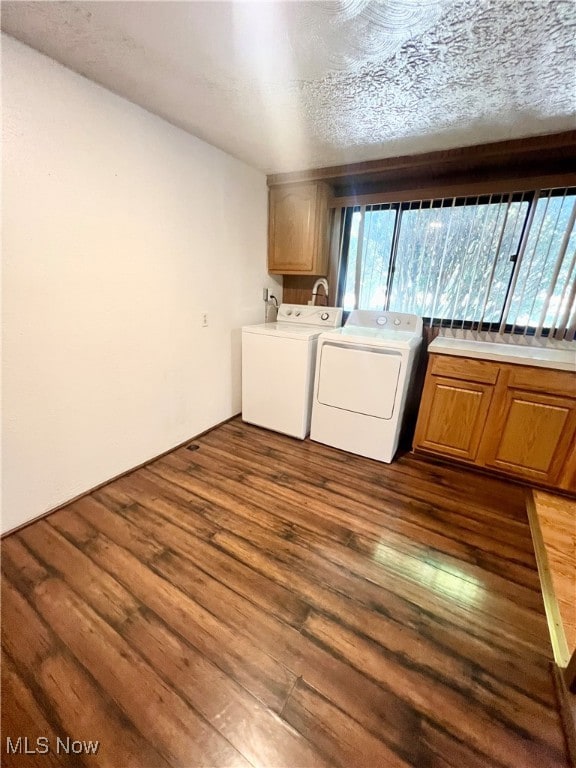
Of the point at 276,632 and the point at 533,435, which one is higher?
the point at 533,435

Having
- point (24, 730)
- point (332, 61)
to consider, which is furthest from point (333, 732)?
point (332, 61)

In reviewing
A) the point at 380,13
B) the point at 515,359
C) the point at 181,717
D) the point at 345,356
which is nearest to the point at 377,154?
the point at 380,13

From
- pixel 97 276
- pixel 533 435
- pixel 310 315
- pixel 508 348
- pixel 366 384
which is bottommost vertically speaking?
pixel 533 435

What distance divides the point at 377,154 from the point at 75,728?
11.0ft

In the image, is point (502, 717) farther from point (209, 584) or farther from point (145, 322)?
point (145, 322)

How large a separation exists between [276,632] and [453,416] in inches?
71.8

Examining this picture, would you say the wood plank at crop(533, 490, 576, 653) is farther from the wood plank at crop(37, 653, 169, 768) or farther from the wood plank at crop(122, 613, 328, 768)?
the wood plank at crop(37, 653, 169, 768)

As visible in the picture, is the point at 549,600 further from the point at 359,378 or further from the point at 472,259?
the point at 472,259

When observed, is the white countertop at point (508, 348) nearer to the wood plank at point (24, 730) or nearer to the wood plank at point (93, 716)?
the wood plank at point (93, 716)

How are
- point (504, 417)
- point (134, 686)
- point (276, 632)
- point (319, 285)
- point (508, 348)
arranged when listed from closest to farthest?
point (134, 686)
point (276, 632)
point (504, 417)
point (508, 348)
point (319, 285)

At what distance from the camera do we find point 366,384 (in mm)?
2369

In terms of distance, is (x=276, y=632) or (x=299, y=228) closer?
(x=276, y=632)

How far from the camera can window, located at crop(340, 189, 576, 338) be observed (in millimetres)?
2180

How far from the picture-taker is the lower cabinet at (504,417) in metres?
2.00
